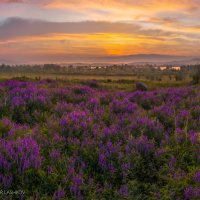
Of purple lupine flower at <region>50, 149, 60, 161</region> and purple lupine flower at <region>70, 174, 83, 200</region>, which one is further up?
purple lupine flower at <region>50, 149, 60, 161</region>

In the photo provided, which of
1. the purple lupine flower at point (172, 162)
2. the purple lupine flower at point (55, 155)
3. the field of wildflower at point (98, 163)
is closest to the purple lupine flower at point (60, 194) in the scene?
the field of wildflower at point (98, 163)

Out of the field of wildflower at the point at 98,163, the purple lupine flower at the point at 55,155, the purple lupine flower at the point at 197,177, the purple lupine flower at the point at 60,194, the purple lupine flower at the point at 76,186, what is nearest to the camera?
the purple lupine flower at the point at 60,194

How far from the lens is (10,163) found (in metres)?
3.56

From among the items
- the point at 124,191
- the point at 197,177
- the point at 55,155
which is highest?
the point at 55,155

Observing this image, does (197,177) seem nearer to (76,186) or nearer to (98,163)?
(98,163)

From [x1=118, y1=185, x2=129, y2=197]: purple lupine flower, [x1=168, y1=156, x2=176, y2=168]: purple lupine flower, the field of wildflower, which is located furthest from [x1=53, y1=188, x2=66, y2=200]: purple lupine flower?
[x1=168, y1=156, x2=176, y2=168]: purple lupine flower

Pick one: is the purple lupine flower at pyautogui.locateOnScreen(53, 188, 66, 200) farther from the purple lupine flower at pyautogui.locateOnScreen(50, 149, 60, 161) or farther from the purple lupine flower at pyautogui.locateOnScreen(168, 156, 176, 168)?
the purple lupine flower at pyautogui.locateOnScreen(168, 156, 176, 168)

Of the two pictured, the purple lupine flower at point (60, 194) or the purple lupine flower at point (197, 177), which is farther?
the purple lupine flower at point (197, 177)

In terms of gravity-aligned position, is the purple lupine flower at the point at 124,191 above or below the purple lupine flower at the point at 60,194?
below

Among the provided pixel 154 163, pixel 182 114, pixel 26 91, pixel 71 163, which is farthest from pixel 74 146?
pixel 26 91

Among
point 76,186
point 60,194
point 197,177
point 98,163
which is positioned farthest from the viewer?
point 98,163

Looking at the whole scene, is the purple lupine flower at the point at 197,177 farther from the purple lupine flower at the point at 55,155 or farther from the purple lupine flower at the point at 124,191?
the purple lupine flower at the point at 55,155

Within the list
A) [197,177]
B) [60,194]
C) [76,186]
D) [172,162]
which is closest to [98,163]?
[76,186]

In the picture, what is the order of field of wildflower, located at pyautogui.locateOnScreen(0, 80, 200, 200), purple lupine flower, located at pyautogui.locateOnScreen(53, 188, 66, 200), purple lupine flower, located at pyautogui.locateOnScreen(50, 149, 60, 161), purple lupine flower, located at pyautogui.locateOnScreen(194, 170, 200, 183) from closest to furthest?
purple lupine flower, located at pyautogui.locateOnScreen(53, 188, 66, 200) < field of wildflower, located at pyautogui.locateOnScreen(0, 80, 200, 200) < purple lupine flower, located at pyautogui.locateOnScreen(194, 170, 200, 183) < purple lupine flower, located at pyautogui.locateOnScreen(50, 149, 60, 161)
